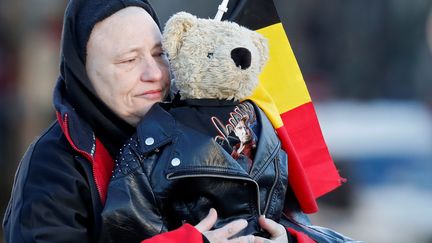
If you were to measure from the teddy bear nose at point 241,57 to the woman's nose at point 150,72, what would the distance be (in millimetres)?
269

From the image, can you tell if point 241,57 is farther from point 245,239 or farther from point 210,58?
point 245,239

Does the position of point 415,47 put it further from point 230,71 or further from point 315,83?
point 230,71

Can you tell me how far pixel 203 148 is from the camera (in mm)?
3076

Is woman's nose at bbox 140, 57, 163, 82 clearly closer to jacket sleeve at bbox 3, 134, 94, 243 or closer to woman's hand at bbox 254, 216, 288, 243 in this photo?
jacket sleeve at bbox 3, 134, 94, 243

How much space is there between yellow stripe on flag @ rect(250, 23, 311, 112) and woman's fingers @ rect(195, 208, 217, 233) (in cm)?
75

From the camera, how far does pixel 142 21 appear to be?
3.32 m

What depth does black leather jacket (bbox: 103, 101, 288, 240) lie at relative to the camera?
304cm

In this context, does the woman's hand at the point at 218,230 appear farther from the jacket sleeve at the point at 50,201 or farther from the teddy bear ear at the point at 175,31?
the teddy bear ear at the point at 175,31

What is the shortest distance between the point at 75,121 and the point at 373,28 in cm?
1548

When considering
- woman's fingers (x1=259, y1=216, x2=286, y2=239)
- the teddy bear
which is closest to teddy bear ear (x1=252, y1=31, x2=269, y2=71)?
the teddy bear

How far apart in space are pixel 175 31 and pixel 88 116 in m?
0.41

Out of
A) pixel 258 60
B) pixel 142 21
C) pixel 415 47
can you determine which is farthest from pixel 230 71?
pixel 415 47

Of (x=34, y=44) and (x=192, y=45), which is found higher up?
(x=192, y=45)

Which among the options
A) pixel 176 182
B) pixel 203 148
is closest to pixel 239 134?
pixel 203 148
